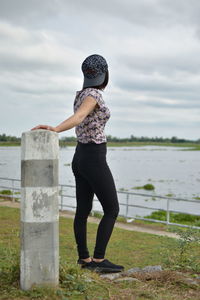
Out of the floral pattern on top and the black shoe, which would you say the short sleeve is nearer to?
the floral pattern on top

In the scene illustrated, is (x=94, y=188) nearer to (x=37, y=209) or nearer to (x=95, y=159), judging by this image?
(x=95, y=159)

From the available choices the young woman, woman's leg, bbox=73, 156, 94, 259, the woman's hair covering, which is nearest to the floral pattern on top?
the young woman

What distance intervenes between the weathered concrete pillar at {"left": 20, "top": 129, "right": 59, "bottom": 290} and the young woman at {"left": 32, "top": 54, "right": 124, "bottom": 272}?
2.43 feet

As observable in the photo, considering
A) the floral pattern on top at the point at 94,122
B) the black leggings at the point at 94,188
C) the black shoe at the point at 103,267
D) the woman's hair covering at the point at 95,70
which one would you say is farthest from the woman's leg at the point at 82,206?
the woman's hair covering at the point at 95,70

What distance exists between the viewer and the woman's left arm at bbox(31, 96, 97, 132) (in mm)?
2989

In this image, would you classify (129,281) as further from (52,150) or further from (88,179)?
(52,150)

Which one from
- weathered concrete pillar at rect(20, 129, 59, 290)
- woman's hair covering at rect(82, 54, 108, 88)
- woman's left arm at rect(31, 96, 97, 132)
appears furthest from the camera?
woman's hair covering at rect(82, 54, 108, 88)

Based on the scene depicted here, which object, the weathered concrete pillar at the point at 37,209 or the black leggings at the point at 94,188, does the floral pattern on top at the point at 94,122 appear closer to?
the black leggings at the point at 94,188

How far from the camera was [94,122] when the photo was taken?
3.59 meters

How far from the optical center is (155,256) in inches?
273

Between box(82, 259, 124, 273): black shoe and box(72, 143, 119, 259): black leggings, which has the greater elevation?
box(72, 143, 119, 259): black leggings

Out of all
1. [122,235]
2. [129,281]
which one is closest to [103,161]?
[129,281]

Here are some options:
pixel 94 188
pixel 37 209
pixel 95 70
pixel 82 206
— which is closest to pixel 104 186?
pixel 94 188

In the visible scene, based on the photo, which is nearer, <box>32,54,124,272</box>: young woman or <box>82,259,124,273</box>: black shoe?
<box>32,54,124,272</box>: young woman
